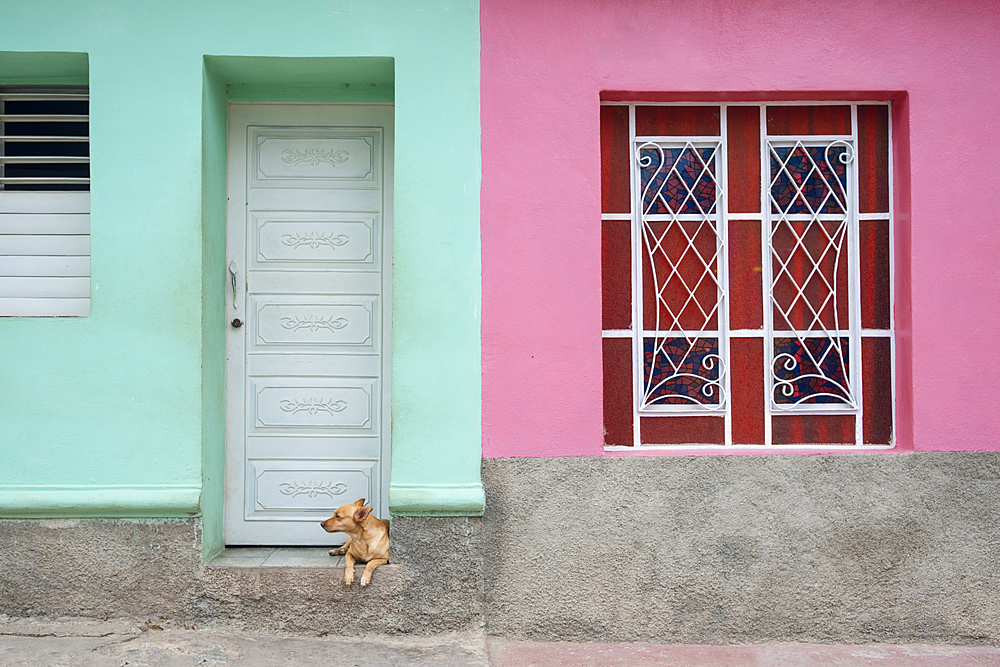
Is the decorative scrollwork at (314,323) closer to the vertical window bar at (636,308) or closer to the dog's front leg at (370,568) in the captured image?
the dog's front leg at (370,568)

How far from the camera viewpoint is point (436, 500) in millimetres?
3791

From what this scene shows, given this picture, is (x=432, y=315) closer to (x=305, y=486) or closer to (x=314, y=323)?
(x=314, y=323)

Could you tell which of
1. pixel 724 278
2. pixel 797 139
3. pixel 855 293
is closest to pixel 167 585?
pixel 724 278

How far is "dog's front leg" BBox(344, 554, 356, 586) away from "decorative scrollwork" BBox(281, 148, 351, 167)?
2.13 m

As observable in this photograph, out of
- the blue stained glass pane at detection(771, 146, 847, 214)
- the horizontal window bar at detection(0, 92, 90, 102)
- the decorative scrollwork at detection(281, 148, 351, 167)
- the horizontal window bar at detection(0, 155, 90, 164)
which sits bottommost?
the blue stained glass pane at detection(771, 146, 847, 214)

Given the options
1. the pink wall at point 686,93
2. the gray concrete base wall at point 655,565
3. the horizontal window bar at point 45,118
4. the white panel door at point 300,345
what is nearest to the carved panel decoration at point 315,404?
the white panel door at point 300,345

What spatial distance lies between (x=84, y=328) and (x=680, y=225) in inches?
123

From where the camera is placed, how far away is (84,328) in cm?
380

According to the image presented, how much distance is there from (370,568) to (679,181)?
101 inches

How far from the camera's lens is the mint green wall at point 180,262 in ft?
12.5

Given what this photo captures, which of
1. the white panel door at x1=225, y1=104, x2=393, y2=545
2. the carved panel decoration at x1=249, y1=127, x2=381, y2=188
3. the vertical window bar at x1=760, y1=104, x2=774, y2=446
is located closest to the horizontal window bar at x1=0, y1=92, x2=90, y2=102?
the white panel door at x1=225, y1=104, x2=393, y2=545

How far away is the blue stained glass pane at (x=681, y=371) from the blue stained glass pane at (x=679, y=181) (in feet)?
2.33

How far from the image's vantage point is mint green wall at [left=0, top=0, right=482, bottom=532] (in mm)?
3801

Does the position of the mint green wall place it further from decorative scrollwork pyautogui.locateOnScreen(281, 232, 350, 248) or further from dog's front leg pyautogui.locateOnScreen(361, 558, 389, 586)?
decorative scrollwork pyautogui.locateOnScreen(281, 232, 350, 248)
